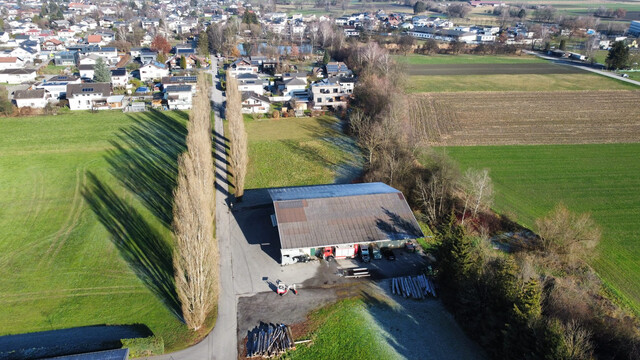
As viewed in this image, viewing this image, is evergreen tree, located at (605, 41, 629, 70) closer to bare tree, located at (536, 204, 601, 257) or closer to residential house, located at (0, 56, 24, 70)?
bare tree, located at (536, 204, 601, 257)

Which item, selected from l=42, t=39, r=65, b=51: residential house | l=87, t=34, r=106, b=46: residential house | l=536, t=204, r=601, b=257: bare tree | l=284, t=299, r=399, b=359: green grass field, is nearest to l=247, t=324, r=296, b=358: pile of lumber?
l=284, t=299, r=399, b=359: green grass field

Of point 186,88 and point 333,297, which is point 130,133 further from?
point 333,297

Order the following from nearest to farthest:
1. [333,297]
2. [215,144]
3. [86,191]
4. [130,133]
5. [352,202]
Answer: [333,297]
[352,202]
[86,191]
[215,144]
[130,133]

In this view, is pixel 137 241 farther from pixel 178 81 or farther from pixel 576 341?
pixel 178 81

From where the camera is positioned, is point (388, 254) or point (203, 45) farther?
point (203, 45)

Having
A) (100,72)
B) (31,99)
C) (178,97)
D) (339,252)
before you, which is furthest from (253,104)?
(339,252)

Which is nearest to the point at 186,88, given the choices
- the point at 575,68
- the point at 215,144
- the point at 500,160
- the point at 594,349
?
the point at 215,144

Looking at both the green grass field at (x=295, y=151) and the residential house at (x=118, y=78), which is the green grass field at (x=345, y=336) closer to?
the green grass field at (x=295, y=151)
